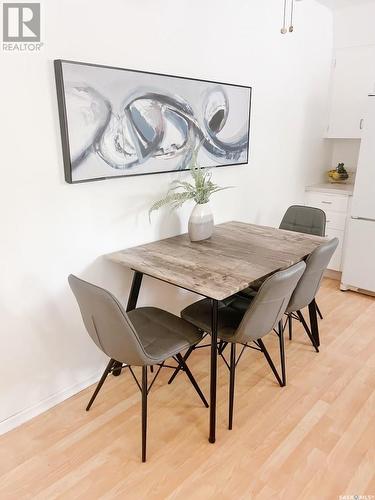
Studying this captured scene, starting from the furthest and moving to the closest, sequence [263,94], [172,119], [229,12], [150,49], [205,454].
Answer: [263,94]
[229,12]
[172,119]
[150,49]
[205,454]

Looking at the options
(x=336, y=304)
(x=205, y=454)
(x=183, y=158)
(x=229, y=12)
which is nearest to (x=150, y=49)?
(x=183, y=158)

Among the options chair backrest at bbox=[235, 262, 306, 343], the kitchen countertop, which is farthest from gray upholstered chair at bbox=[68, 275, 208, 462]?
the kitchen countertop

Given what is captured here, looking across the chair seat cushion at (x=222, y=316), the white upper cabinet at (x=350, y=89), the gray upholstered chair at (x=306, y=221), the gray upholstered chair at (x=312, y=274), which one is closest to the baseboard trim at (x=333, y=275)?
the gray upholstered chair at (x=306, y=221)

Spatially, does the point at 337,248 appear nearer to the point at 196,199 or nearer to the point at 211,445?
the point at 196,199

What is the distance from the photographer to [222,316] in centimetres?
217

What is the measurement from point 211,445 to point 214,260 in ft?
3.12

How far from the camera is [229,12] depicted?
268 centimetres

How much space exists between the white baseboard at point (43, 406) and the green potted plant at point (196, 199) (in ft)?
3.59

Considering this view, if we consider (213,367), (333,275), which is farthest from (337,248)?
(213,367)

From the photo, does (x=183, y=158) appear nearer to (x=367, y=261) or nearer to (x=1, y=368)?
(x=1, y=368)

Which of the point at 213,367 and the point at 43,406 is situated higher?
the point at 213,367

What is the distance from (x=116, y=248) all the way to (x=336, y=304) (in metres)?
2.15

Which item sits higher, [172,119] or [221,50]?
[221,50]

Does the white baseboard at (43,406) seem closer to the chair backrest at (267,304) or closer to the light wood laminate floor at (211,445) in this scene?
the light wood laminate floor at (211,445)
